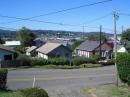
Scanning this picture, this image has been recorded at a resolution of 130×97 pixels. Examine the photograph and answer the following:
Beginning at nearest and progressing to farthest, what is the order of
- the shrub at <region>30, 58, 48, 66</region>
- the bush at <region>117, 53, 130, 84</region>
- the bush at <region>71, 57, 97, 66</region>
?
the bush at <region>117, 53, 130, 84</region> < the shrub at <region>30, 58, 48, 66</region> < the bush at <region>71, 57, 97, 66</region>

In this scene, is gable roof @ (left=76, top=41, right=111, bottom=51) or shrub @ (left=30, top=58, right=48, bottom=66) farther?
gable roof @ (left=76, top=41, right=111, bottom=51)

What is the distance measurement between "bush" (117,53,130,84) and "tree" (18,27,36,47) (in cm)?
6393

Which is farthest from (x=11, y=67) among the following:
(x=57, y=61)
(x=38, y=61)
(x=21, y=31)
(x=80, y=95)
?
(x=21, y=31)

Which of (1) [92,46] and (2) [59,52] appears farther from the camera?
(1) [92,46]

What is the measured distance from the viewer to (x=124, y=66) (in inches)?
1117

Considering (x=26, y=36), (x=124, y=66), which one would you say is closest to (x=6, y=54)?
(x=124, y=66)

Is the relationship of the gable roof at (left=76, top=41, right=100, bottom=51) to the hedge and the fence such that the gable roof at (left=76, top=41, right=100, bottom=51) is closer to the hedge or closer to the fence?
the hedge

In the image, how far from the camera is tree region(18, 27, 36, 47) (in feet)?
297

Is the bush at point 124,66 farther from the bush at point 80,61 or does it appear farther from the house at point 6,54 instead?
the house at point 6,54

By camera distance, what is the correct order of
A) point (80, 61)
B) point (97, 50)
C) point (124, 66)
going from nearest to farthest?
point (124, 66) → point (80, 61) → point (97, 50)

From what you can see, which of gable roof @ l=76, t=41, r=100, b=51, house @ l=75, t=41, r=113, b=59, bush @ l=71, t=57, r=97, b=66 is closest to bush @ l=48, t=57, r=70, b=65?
bush @ l=71, t=57, r=97, b=66

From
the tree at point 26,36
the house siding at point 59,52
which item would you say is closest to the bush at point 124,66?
the house siding at point 59,52

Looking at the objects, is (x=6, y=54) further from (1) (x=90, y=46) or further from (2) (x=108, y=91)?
(1) (x=90, y=46)

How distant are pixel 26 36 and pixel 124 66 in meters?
65.4
